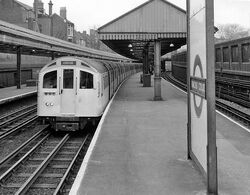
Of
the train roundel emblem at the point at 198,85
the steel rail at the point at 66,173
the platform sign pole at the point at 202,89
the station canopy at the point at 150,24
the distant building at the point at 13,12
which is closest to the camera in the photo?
the platform sign pole at the point at 202,89

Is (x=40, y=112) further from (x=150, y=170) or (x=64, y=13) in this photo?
(x=64, y=13)

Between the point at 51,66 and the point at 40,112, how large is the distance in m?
1.68

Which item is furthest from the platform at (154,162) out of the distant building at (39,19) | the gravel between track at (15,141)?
the distant building at (39,19)

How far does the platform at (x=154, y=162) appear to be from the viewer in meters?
5.39

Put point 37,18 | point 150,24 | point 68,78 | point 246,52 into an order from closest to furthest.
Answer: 1. point 68,78
2. point 246,52
3. point 150,24
4. point 37,18

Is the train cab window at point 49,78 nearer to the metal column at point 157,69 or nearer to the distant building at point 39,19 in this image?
the metal column at point 157,69

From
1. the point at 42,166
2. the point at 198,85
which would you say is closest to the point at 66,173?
the point at 42,166

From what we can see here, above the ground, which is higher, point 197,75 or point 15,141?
point 197,75

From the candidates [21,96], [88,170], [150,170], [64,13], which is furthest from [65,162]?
[64,13]

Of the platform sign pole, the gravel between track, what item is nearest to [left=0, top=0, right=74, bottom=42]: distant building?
the gravel between track

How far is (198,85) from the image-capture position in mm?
5629

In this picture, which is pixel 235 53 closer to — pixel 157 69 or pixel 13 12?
pixel 157 69

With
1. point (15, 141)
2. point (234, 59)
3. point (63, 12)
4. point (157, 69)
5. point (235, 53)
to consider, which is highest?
point (63, 12)

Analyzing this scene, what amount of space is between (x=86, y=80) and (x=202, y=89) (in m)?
6.77
